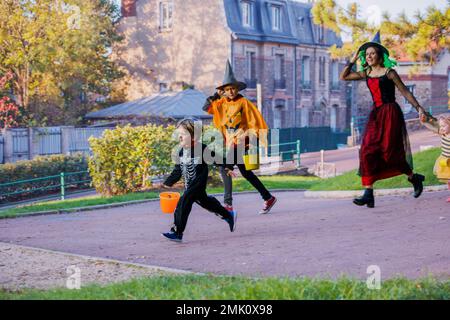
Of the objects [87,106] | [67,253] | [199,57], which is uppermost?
[199,57]

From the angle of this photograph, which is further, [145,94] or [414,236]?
[145,94]

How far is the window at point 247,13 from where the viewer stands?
1661 inches

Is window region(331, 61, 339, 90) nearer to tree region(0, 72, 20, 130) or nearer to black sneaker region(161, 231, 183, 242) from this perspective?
tree region(0, 72, 20, 130)

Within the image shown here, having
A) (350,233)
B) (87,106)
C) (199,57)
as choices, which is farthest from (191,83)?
(350,233)

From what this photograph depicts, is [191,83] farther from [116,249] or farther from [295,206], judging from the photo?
[116,249]

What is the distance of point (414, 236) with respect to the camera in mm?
9320

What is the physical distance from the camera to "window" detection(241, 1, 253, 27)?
4219cm

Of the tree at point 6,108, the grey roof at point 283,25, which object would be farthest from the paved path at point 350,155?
the tree at point 6,108

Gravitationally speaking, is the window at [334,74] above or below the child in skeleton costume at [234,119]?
above

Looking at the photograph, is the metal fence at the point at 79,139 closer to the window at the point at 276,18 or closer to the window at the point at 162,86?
the window at the point at 162,86

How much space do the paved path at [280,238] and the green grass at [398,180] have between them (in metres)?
1.04

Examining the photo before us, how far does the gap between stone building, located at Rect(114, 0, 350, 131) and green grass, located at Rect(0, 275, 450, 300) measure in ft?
113

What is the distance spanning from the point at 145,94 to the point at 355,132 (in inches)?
492

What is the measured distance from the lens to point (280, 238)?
972cm
